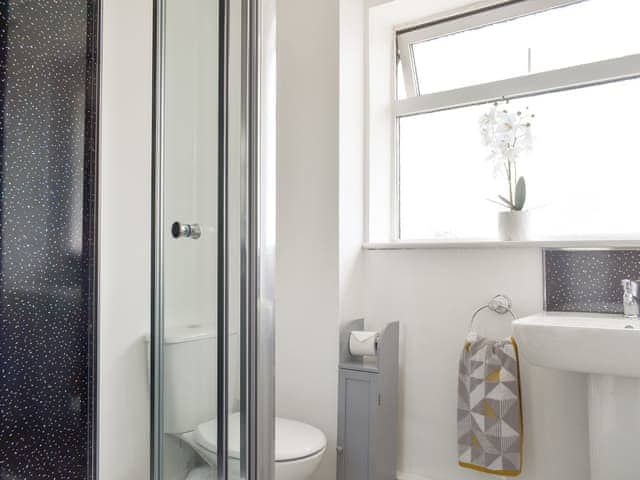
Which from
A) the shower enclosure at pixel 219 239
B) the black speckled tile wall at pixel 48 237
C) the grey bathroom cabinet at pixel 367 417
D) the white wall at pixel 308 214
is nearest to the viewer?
the black speckled tile wall at pixel 48 237

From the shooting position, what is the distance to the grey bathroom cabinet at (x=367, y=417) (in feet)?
5.78

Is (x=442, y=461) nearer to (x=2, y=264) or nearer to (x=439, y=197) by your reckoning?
(x=439, y=197)

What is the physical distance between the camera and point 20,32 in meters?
0.80

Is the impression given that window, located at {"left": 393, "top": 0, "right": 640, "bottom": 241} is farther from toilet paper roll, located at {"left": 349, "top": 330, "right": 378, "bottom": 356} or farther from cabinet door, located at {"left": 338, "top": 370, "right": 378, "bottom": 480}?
cabinet door, located at {"left": 338, "top": 370, "right": 378, "bottom": 480}

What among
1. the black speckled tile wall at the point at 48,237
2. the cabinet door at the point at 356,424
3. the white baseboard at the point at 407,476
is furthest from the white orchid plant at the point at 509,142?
the black speckled tile wall at the point at 48,237

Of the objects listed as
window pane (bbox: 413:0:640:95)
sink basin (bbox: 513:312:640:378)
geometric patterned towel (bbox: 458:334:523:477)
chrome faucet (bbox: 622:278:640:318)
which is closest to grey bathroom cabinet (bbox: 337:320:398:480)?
geometric patterned towel (bbox: 458:334:523:477)

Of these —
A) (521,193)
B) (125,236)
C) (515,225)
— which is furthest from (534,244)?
(125,236)

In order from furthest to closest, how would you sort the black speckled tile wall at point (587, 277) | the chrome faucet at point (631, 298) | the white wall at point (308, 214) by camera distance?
the white wall at point (308, 214), the black speckled tile wall at point (587, 277), the chrome faucet at point (631, 298)

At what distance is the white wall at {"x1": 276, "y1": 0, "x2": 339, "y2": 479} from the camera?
1975mm

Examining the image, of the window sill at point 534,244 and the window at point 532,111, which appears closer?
the window sill at point 534,244

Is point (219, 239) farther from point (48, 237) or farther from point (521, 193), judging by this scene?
point (521, 193)

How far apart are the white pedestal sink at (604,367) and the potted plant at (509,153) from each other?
0.50 metres

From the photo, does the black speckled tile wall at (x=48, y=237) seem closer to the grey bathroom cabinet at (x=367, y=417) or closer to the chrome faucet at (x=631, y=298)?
the grey bathroom cabinet at (x=367, y=417)

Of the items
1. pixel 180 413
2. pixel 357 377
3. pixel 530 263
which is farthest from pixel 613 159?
pixel 180 413
